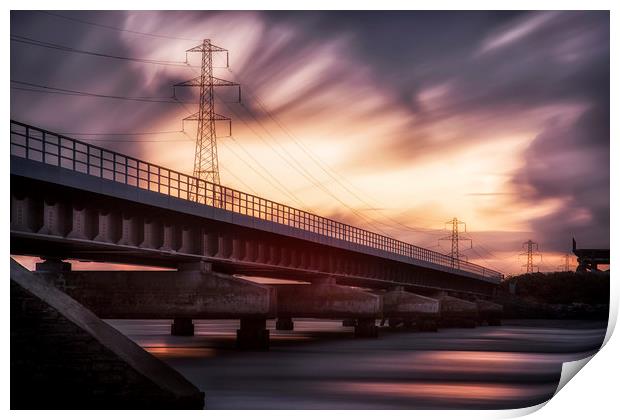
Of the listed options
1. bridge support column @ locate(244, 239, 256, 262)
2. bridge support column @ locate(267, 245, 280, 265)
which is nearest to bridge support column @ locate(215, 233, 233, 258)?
bridge support column @ locate(244, 239, 256, 262)

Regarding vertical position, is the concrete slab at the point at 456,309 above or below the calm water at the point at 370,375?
above

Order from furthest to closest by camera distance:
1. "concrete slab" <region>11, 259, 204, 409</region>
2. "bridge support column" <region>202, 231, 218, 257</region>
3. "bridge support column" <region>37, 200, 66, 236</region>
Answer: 1. "bridge support column" <region>202, 231, 218, 257</region>
2. "bridge support column" <region>37, 200, 66, 236</region>
3. "concrete slab" <region>11, 259, 204, 409</region>

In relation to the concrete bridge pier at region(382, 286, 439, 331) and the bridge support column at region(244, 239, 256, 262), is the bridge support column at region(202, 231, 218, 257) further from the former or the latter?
the concrete bridge pier at region(382, 286, 439, 331)

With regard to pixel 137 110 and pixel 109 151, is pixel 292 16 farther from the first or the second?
pixel 109 151

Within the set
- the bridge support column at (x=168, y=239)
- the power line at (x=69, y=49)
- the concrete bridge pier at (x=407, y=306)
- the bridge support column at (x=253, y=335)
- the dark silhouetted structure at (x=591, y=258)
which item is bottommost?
the bridge support column at (x=253, y=335)

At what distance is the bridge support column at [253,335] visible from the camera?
56812 millimetres

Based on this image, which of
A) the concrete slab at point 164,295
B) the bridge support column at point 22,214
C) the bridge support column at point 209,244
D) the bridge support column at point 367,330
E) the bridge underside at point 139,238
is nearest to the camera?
the bridge support column at point 22,214

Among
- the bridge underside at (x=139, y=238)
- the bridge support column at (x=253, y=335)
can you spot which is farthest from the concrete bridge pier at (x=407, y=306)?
the bridge support column at (x=253, y=335)

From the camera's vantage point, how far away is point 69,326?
2267 centimetres

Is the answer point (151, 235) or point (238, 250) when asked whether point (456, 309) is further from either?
point (151, 235)

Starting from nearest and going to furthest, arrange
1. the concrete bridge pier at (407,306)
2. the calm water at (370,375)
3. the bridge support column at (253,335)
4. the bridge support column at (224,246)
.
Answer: the calm water at (370,375) → the bridge support column at (224,246) → the bridge support column at (253,335) → the concrete bridge pier at (407,306)

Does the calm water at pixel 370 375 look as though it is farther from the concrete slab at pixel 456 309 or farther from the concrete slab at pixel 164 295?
the concrete slab at pixel 456 309

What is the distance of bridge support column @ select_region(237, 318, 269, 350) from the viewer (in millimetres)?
56812
